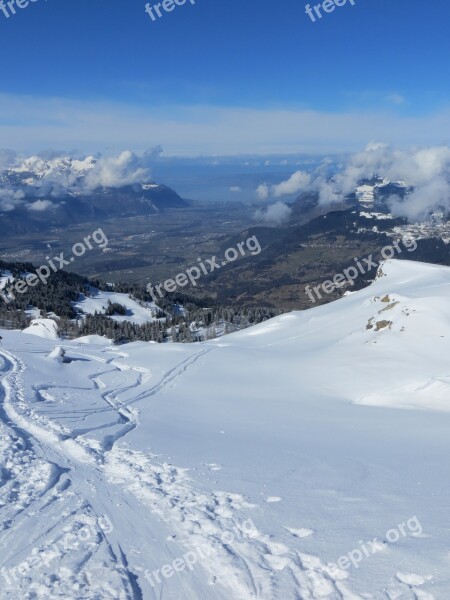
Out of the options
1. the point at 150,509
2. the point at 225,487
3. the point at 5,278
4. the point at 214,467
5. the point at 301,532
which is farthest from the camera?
the point at 5,278

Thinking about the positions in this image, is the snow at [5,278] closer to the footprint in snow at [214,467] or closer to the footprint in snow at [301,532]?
the footprint in snow at [214,467]

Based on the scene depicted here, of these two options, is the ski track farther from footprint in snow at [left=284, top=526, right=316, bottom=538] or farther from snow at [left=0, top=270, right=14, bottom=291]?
snow at [left=0, top=270, right=14, bottom=291]

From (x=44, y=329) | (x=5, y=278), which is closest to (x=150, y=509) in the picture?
(x=44, y=329)

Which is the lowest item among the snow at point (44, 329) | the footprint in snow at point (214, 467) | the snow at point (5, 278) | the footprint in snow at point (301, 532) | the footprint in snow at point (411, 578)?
the snow at point (44, 329)

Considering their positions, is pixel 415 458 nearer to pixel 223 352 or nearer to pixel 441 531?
pixel 441 531

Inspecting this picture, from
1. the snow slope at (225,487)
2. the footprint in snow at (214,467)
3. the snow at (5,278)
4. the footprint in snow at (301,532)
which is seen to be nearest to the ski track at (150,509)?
the snow slope at (225,487)

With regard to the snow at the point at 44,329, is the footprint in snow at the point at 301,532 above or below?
above

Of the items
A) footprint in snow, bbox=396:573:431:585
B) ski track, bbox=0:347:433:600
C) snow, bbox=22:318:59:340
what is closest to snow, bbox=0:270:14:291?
snow, bbox=22:318:59:340

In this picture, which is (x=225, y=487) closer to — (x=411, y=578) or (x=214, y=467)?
(x=214, y=467)
